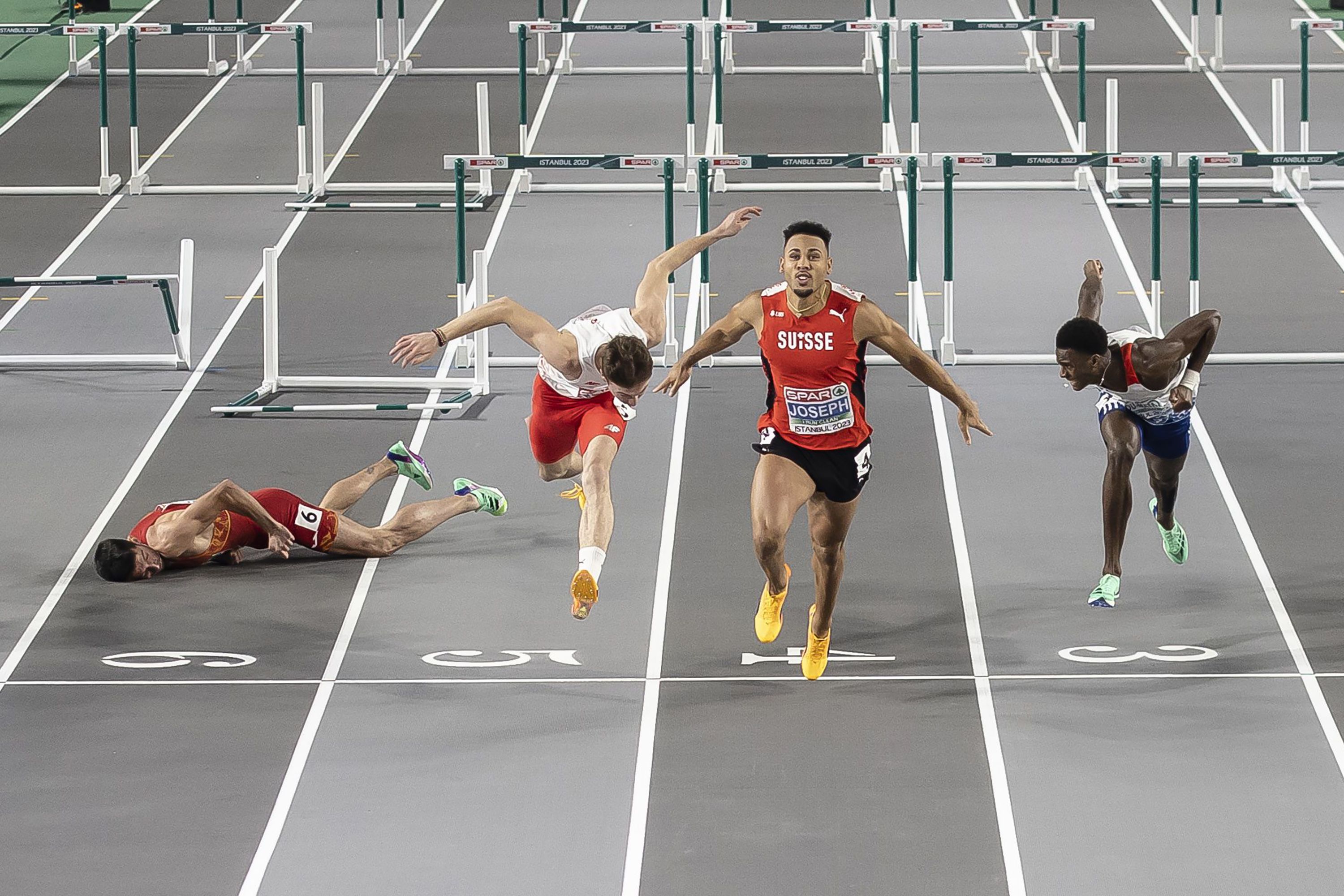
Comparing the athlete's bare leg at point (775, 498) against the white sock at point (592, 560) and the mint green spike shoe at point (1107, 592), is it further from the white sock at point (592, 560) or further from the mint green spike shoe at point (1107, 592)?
the mint green spike shoe at point (1107, 592)

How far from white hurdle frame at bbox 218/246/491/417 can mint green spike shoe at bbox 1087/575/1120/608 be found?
526 cm

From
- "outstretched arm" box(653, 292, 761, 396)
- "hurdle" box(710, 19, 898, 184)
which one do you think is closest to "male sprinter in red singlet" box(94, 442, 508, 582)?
"outstretched arm" box(653, 292, 761, 396)

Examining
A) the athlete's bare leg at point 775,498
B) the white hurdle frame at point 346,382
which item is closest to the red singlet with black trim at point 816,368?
the athlete's bare leg at point 775,498

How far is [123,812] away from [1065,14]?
20.1 meters

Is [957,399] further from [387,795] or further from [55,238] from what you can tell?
[55,238]

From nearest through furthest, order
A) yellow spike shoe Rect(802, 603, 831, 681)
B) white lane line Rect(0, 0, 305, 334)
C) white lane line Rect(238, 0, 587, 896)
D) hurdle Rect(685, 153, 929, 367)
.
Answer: white lane line Rect(238, 0, 587, 896) < yellow spike shoe Rect(802, 603, 831, 681) < hurdle Rect(685, 153, 929, 367) < white lane line Rect(0, 0, 305, 334)

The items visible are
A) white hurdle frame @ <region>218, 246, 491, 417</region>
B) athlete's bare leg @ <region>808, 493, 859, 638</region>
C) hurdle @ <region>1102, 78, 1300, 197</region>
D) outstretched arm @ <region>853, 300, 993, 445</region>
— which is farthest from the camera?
hurdle @ <region>1102, 78, 1300, 197</region>

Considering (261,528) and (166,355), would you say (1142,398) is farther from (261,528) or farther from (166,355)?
(166,355)

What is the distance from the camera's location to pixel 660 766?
921 cm

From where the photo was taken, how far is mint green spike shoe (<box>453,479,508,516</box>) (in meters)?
12.1

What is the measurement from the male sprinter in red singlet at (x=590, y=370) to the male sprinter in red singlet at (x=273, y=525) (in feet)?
2.31

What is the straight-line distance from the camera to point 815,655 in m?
9.86

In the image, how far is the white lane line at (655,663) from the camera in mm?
8461

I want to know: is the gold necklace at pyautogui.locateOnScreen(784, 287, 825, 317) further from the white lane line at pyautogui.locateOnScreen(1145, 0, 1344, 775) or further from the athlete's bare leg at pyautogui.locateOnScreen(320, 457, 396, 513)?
the athlete's bare leg at pyautogui.locateOnScreen(320, 457, 396, 513)
